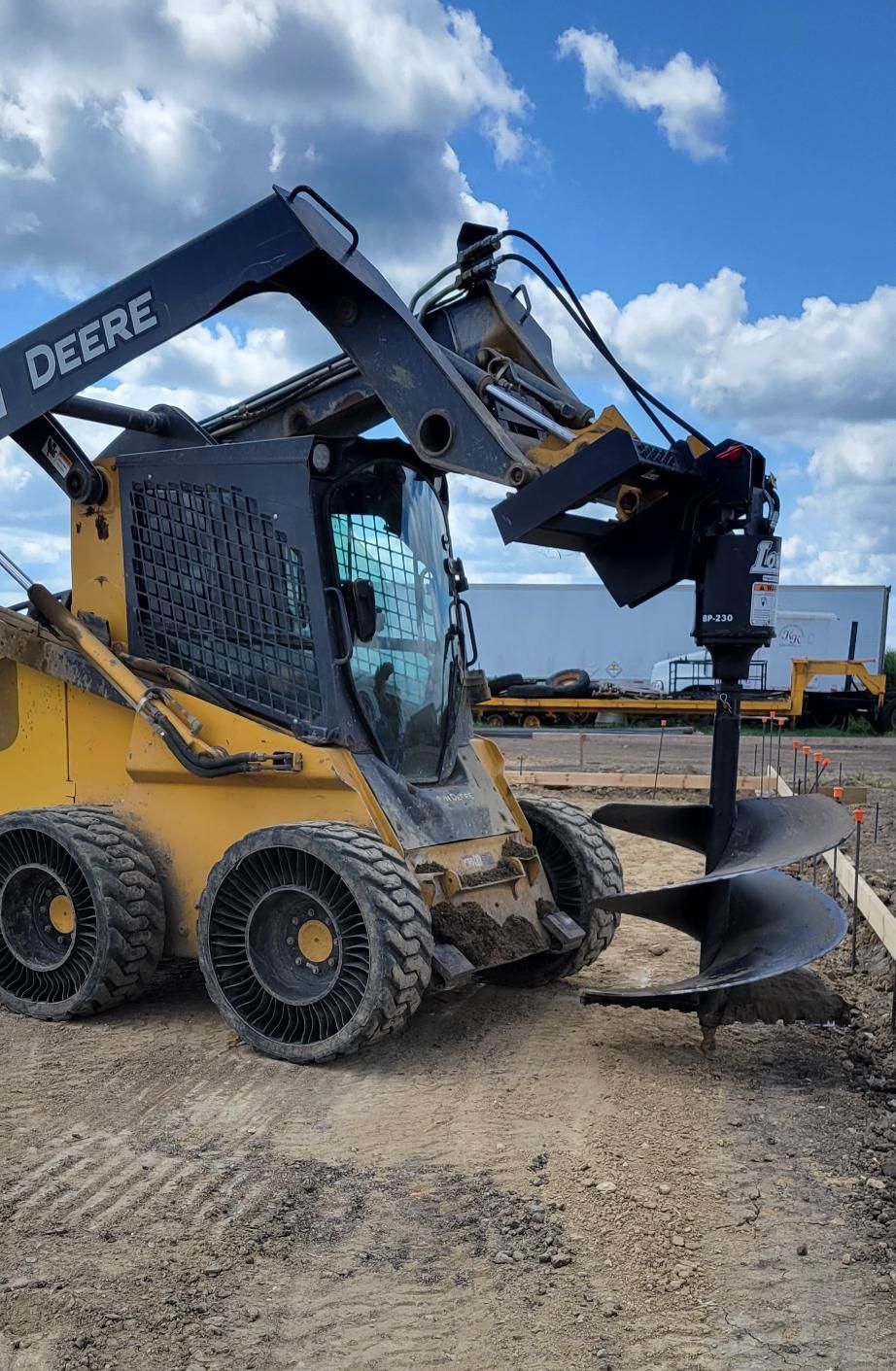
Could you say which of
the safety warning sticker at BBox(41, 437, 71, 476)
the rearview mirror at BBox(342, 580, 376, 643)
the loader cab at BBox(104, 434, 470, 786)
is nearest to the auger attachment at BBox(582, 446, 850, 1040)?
the loader cab at BBox(104, 434, 470, 786)

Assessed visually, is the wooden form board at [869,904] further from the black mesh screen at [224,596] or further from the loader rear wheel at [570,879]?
the black mesh screen at [224,596]

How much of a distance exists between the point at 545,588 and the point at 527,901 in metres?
31.3

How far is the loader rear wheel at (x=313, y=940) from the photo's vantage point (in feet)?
16.5

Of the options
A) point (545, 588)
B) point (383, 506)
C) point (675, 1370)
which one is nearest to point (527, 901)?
point (383, 506)

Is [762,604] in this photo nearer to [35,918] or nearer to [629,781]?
[35,918]

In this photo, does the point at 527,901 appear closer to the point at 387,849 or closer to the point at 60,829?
the point at 387,849

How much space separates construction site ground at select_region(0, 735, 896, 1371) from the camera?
124 inches

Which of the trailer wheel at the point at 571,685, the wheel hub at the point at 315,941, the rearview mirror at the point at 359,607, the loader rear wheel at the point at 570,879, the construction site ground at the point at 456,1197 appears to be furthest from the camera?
the trailer wheel at the point at 571,685

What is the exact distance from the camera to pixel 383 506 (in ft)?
20.6

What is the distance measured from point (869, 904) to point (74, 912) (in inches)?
165

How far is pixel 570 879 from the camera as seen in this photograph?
6.60 m

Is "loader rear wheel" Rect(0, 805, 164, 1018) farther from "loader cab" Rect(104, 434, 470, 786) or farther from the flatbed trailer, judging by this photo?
the flatbed trailer

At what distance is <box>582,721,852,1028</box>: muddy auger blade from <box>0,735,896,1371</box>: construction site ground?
252 mm

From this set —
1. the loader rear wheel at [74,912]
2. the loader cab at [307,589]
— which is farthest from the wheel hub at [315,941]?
the loader rear wheel at [74,912]
